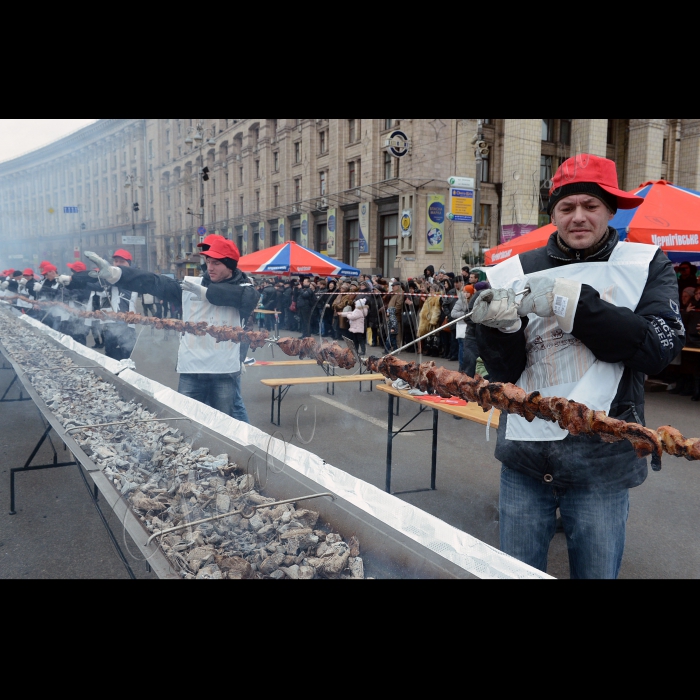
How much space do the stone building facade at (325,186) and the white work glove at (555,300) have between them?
12.7m

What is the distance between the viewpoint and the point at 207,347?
3922 millimetres

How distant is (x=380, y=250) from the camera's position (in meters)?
23.2

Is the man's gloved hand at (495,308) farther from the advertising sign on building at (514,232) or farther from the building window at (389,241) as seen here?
the building window at (389,241)

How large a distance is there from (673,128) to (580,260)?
1128 inches

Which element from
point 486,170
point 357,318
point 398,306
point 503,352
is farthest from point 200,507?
point 486,170

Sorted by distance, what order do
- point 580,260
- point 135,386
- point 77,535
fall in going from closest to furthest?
point 580,260, point 77,535, point 135,386

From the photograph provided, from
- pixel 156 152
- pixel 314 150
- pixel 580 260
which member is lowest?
pixel 580 260

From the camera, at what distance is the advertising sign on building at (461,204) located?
15.3m

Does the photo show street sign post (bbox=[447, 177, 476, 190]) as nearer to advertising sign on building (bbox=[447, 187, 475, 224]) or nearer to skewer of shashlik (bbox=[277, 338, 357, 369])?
advertising sign on building (bbox=[447, 187, 475, 224])

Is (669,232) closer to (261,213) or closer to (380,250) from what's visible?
(380,250)

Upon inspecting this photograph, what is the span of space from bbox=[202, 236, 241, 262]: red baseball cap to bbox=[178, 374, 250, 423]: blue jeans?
863 mm

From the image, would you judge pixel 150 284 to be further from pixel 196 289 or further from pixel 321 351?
pixel 321 351

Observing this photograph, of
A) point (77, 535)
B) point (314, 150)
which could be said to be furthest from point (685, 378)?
point (314, 150)

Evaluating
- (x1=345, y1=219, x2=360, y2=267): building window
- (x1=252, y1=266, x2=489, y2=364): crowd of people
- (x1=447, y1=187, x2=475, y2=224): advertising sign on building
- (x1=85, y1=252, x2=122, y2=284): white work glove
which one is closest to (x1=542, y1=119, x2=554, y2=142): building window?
(x1=345, y1=219, x2=360, y2=267): building window
